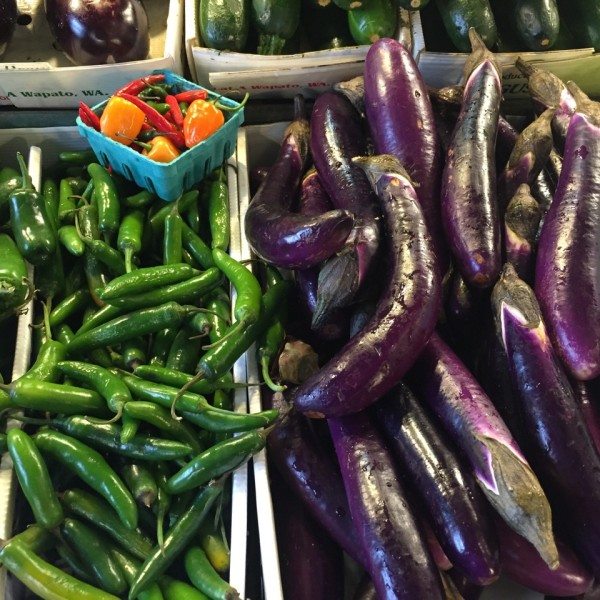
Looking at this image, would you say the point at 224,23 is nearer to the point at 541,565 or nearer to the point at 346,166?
the point at 346,166

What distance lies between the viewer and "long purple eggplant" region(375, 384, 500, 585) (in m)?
0.83

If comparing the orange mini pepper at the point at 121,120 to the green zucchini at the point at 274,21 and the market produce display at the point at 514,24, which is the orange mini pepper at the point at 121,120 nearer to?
the green zucchini at the point at 274,21

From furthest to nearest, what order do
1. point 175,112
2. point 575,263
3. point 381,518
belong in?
1. point 175,112
2. point 575,263
3. point 381,518

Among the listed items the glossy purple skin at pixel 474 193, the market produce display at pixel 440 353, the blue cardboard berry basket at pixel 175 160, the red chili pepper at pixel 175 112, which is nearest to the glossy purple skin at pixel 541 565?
the market produce display at pixel 440 353

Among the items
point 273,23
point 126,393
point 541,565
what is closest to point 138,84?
point 273,23

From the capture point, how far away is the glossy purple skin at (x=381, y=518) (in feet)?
2.64

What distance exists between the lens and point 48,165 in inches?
62.9

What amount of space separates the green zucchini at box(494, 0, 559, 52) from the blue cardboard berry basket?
2.53 ft

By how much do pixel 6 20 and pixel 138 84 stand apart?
1.35ft

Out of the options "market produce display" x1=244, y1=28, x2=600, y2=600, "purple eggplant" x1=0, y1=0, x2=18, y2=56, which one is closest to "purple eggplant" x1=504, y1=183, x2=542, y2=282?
"market produce display" x1=244, y1=28, x2=600, y2=600

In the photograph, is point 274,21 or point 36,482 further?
point 274,21

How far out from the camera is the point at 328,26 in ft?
5.20

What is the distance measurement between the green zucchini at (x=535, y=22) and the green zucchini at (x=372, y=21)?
336mm

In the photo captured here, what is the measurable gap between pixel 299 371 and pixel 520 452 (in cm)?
44
